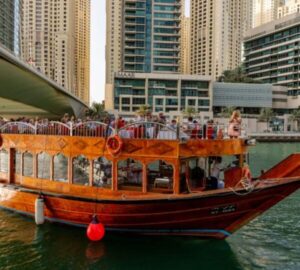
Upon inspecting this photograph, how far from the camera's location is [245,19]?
169375mm

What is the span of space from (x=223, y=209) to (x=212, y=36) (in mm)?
144910

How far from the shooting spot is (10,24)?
201 feet

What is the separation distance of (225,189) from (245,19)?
564 ft

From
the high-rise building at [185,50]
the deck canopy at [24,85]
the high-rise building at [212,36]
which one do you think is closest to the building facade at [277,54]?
the high-rise building at [212,36]

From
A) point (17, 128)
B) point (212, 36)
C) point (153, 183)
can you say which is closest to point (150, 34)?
point (212, 36)

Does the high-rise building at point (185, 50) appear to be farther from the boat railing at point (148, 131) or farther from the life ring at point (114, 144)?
the life ring at point (114, 144)

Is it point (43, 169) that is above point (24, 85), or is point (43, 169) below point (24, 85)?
below

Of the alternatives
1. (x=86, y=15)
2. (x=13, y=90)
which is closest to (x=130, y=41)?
(x=86, y=15)

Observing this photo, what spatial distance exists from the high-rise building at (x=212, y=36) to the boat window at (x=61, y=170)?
138738 mm

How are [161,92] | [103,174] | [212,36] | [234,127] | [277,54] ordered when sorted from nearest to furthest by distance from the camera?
[234,127], [103,174], [161,92], [277,54], [212,36]

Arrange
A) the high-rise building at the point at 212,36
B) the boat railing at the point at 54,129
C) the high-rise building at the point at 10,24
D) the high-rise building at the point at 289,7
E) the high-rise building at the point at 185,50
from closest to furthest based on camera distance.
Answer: the boat railing at the point at 54,129 < the high-rise building at the point at 10,24 < the high-rise building at the point at 212,36 < the high-rise building at the point at 185,50 < the high-rise building at the point at 289,7

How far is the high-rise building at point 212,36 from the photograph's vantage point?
148 metres

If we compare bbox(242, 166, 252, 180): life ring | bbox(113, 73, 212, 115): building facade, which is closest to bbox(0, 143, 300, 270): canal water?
bbox(242, 166, 252, 180): life ring

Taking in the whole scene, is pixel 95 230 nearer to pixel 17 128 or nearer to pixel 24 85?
pixel 17 128
